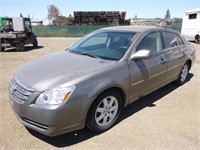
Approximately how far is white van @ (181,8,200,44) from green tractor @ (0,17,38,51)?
12483mm

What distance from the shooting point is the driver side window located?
364cm

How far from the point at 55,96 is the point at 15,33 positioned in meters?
10.8

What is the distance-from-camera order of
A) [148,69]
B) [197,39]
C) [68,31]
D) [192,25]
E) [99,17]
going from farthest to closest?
1. [99,17]
2. [68,31]
3. [192,25]
4. [197,39]
5. [148,69]

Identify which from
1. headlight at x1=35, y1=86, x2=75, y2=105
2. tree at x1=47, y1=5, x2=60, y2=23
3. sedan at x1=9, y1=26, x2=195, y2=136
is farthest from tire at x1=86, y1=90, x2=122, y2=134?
tree at x1=47, y1=5, x2=60, y2=23

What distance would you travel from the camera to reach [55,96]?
2.46 metres

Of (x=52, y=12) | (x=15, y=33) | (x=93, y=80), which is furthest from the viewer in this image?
(x=52, y=12)

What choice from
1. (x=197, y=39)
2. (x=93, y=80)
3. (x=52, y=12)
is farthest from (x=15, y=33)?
(x=52, y=12)

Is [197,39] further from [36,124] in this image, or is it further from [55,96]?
[36,124]

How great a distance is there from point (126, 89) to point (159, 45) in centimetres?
144

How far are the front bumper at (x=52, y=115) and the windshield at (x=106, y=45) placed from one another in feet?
3.71

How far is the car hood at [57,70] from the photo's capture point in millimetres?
2605

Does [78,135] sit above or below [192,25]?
below

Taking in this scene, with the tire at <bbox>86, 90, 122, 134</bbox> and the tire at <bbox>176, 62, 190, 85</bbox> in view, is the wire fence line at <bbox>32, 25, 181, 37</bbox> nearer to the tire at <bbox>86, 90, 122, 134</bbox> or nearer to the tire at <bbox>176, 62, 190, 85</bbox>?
the tire at <bbox>176, 62, 190, 85</bbox>

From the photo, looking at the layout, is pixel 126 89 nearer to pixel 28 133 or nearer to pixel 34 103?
pixel 34 103
